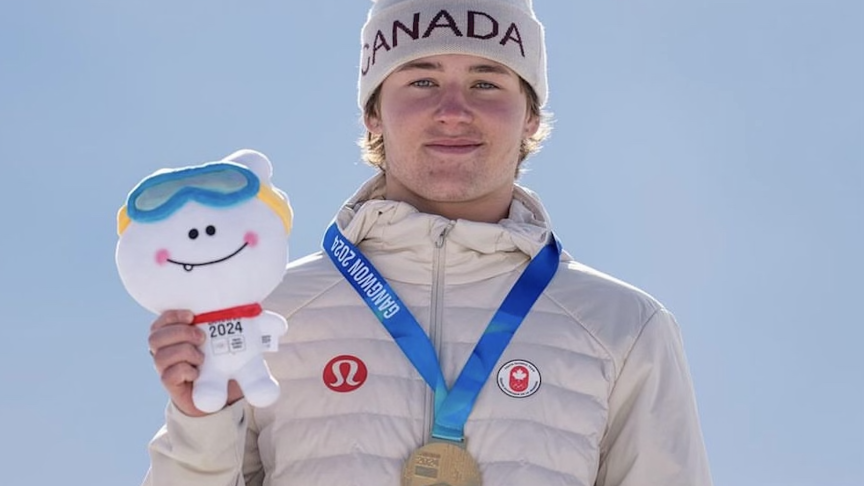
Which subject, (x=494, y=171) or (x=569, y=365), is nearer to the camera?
(x=569, y=365)

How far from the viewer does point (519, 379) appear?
14.9ft

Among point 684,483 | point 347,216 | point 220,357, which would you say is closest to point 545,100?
point 347,216

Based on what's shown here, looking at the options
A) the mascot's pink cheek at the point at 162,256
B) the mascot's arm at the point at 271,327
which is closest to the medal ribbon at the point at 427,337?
the mascot's arm at the point at 271,327

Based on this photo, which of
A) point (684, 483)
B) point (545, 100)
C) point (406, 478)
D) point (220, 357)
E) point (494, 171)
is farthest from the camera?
point (545, 100)

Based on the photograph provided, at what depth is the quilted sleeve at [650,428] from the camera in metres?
4.68

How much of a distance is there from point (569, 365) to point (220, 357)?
4.28ft

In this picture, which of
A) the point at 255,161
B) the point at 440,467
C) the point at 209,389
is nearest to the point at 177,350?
the point at 209,389

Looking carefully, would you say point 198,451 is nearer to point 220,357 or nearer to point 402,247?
point 220,357

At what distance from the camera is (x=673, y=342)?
4867 millimetres

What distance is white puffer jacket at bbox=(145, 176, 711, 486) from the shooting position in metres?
4.43

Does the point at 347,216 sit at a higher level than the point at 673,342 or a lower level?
higher

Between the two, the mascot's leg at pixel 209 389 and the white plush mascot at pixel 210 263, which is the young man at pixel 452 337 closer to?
the mascot's leg at pixel 209 389

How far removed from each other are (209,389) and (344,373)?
0.80m

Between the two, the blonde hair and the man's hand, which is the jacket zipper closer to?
the blonde hair
